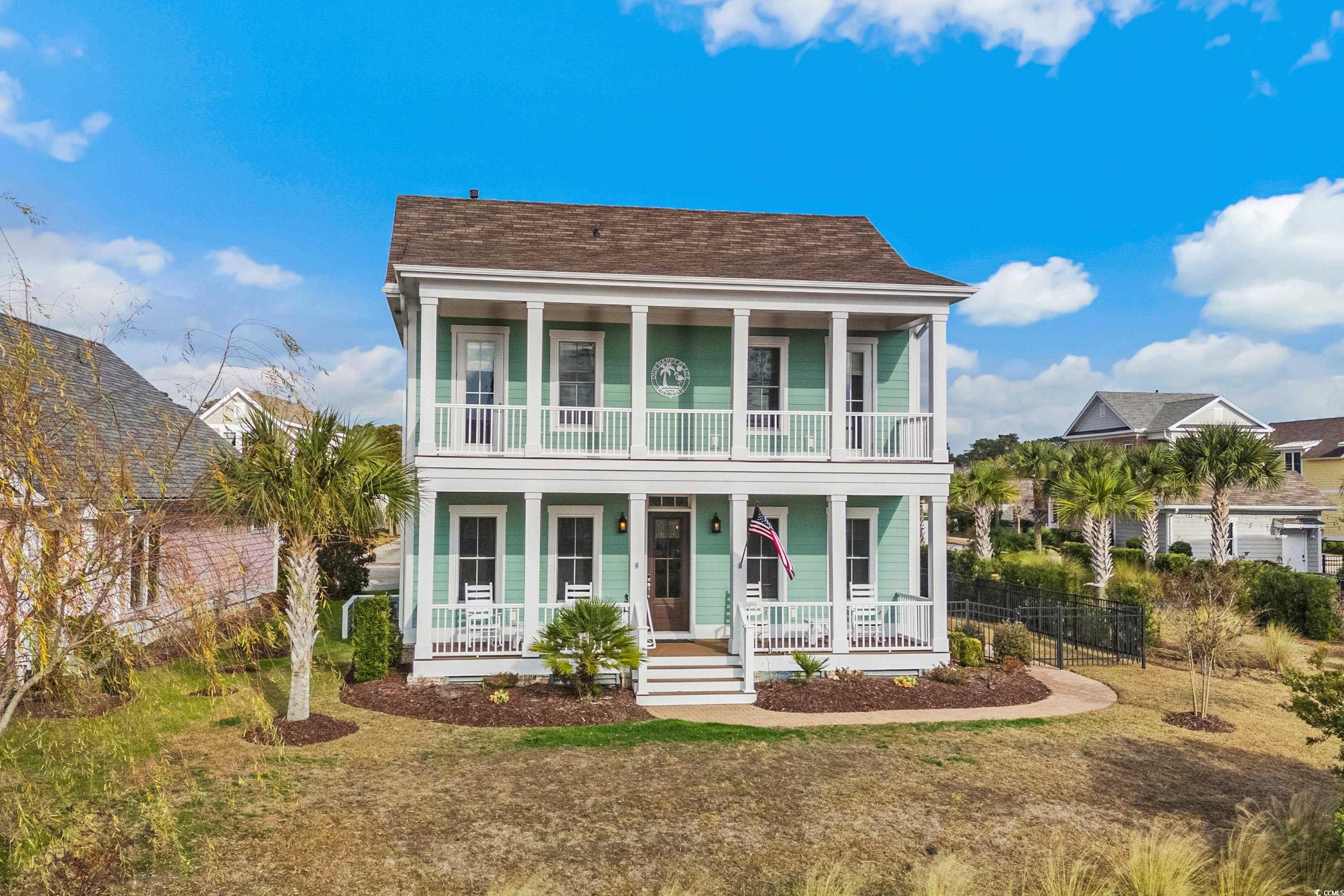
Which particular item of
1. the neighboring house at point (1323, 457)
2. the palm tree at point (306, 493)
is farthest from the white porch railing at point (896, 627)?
the neighboring house at point (1323, 457)

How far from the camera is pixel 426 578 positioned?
11930 millimetres

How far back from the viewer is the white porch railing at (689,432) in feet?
45.6

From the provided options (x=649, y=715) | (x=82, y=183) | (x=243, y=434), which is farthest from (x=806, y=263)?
(x=82, y=183)

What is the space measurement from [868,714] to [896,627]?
2.96 meters

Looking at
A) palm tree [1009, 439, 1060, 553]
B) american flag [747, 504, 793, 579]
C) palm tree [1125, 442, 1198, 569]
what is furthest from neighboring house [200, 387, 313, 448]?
palm tree [1009, 439, 1060, 553]

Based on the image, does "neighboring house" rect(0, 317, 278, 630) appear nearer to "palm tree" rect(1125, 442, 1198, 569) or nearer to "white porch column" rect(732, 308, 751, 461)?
"white porch column" rect(732, 308, 751, 461)

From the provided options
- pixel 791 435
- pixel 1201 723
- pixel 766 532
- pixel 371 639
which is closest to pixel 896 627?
pixel 766 532

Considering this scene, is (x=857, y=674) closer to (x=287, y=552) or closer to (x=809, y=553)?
(x=809, y=553)

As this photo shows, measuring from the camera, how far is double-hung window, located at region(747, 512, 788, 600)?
14.7 m

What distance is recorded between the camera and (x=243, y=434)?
29.9 ft

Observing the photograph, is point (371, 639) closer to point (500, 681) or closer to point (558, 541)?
point (500, 681)

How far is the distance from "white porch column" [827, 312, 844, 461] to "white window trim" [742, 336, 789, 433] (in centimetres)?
142

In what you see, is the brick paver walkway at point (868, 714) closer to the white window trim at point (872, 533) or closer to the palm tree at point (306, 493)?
the white window trim at point (872, 533)

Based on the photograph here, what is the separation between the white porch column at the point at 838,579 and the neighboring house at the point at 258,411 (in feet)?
26.3
